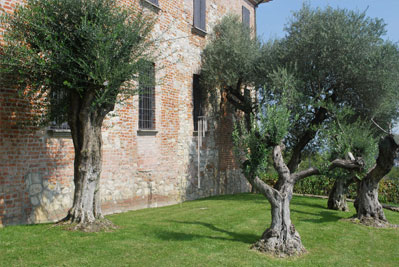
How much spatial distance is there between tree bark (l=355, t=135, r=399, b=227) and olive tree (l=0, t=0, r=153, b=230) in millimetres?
6129

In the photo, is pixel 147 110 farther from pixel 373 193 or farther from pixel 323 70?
pixel 373 193

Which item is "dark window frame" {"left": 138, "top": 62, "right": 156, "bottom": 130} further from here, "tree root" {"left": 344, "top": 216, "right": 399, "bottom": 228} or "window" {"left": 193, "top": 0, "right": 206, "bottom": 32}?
"tree root" {"left": 344, "top": 216, "right": 399, "bottom": 228}

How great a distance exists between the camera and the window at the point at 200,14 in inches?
519

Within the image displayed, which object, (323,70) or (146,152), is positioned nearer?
(146,152)

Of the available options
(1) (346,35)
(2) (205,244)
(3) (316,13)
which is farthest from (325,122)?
(2) (205,244)

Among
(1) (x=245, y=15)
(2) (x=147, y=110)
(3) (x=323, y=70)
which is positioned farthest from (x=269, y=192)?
(1) (x=245, y=15)

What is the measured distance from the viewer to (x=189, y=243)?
19.5 feet

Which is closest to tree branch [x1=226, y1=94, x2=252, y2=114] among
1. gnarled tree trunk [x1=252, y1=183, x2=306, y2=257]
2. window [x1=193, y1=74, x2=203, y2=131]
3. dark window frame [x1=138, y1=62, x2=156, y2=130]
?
window [x1=193, y1=74, x2=203, y2=131]

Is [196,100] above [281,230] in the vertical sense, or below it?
above

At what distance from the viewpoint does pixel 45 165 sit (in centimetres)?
759

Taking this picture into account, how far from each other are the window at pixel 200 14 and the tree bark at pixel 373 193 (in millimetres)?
8294

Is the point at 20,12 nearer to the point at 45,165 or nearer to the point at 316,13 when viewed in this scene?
the point at 45,165

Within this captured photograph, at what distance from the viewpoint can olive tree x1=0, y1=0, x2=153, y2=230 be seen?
605 cm

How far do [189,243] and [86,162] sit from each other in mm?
2614
